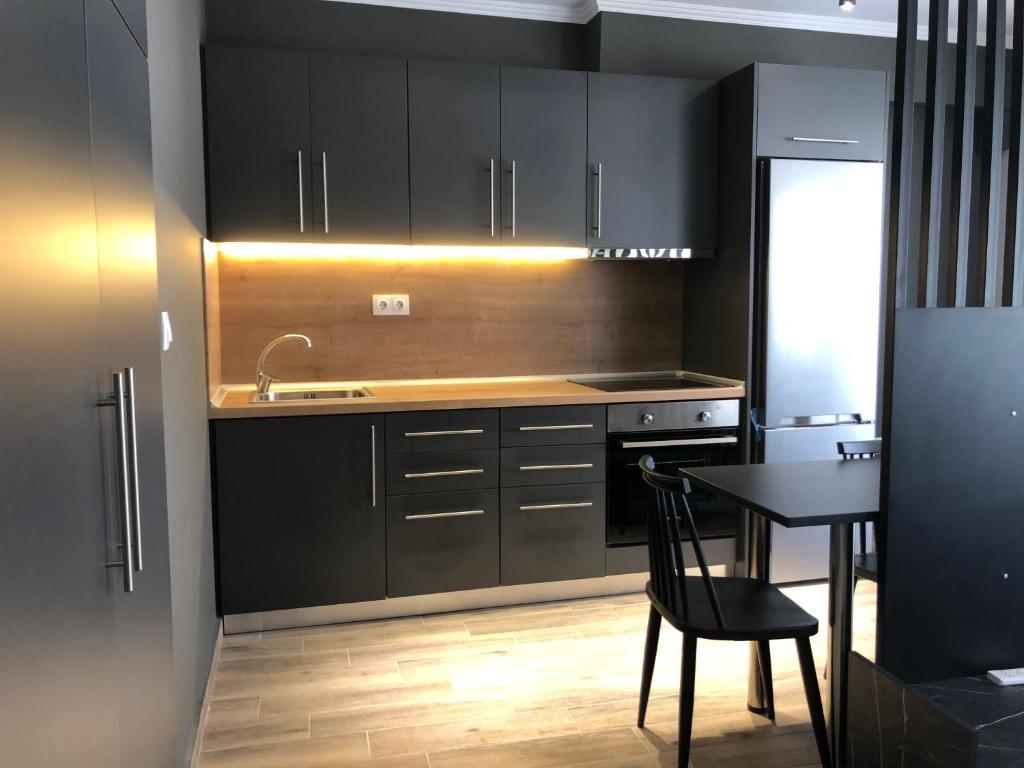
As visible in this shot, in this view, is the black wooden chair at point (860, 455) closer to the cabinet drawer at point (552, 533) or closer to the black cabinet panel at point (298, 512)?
the cabinet drawer at point (552, 533)

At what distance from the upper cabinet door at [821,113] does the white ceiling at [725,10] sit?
0.50m

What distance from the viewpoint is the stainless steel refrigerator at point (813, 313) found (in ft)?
11.9

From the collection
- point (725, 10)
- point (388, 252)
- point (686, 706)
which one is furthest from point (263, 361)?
point (725, 10)

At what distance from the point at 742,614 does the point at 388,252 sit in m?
2.31

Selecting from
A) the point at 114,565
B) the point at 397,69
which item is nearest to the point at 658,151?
the point at 397,69

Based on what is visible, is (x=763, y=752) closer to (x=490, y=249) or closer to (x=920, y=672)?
(x=920, y=672)

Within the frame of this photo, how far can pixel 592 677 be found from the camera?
2871 millimetres

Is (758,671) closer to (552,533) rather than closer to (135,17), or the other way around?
(552,533)

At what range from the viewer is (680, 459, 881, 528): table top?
192 centimetres

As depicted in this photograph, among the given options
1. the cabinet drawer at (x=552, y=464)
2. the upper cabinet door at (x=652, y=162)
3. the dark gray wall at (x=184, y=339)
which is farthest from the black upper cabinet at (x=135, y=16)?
the upper cabinet door at (x=652, y=162)

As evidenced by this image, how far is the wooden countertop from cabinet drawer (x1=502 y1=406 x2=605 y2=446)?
0.04 m

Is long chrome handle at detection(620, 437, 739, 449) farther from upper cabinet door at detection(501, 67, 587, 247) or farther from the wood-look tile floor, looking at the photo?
upper cabinet door at detection(501, 67, 587, 247)

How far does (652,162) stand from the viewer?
3760 mm

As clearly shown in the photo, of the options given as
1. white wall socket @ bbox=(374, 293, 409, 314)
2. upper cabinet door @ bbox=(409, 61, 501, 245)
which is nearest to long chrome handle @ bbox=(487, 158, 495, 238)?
upper cabinet door @ bbox=(409, 61, 501, 245)
